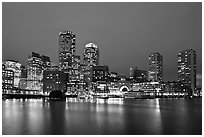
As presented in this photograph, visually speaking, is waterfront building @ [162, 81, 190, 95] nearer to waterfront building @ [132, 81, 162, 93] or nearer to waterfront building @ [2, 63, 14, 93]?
waterfront building @ [132, 81, 162, 93]

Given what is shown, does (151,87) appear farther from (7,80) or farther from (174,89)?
(7,80)

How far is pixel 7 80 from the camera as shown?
336ft

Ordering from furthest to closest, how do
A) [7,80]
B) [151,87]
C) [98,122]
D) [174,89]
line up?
[174,89] < [151,87] < [7,80] < [98,122]

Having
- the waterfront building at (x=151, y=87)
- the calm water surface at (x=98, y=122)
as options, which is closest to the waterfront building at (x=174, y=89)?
the waterfront building at (x=151, y=87)

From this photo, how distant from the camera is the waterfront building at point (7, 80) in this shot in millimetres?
96625

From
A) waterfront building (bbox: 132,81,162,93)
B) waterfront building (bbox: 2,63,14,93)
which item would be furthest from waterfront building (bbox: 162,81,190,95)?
waterfront building (bbox: 2,63,14,93)

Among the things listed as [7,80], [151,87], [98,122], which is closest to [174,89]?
[151,87]

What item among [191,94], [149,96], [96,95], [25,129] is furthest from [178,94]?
[25,129]

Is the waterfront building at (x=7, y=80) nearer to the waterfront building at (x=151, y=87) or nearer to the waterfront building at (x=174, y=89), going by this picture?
the waterfront building at (x=151, y=87)

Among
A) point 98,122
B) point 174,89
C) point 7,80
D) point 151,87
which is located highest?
point 7,80

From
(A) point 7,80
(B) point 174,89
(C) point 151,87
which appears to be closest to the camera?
(A) point 7,80

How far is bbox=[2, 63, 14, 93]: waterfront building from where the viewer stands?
96625 mm

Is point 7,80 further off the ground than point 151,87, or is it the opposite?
point 7,80

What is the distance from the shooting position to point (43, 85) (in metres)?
121
